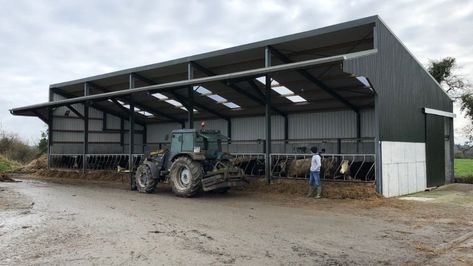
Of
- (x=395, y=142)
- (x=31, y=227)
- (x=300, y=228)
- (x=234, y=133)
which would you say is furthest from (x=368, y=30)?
(x=234, y=133)

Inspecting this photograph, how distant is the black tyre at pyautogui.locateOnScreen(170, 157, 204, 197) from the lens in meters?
13.1

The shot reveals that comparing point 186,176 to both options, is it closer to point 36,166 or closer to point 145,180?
point 145,180

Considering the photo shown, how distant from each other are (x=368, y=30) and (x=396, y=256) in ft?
29.5

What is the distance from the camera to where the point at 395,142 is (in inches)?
550

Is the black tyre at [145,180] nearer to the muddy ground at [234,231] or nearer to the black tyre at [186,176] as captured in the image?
the black tyre at [186,176]

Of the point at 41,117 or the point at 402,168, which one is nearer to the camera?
the point at 402,168

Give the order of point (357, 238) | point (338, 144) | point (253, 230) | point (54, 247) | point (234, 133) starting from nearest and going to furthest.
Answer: point (54, 247)
point (357, 238)
point (253, 230)
point (338, 144)
point (234, 133)

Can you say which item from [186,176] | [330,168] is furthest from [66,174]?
[330,168]

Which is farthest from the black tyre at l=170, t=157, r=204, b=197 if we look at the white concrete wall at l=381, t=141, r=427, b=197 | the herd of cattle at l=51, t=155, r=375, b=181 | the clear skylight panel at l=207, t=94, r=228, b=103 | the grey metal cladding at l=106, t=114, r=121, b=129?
the grey metal cladding at l=106, t=114, r=121, b=129

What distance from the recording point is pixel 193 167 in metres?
13.1

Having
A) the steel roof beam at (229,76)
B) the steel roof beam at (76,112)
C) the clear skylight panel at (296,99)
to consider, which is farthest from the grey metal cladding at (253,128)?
the steel roof beam at (76,112)

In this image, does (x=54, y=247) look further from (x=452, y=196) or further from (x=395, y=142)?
(x=452, y=196)

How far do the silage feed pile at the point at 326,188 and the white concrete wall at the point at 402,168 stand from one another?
2.03 ft

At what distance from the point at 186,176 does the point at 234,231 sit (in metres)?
5.83
